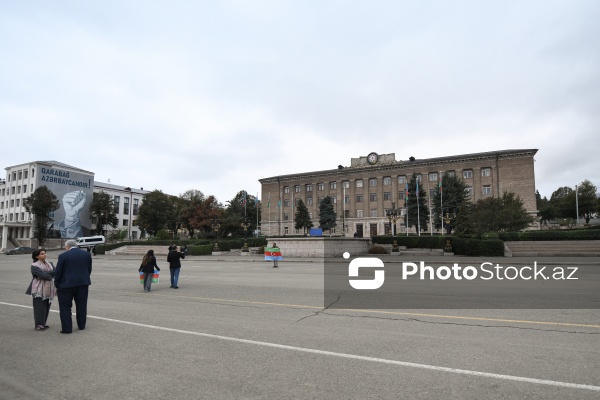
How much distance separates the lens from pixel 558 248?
34.3m

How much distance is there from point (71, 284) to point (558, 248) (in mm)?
37866

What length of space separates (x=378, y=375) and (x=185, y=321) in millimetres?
4838

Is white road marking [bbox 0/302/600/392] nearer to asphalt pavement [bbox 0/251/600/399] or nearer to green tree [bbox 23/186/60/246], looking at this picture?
asphalt pavement [bbox 0/251/600/399]

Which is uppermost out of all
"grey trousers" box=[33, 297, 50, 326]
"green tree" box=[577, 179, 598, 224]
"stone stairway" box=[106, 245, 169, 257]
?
"green tree" box=[577, 179, 598, 224]

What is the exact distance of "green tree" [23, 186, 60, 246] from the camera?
229 ft

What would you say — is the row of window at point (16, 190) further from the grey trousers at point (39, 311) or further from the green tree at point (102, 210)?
the grey trousers at point (39, 311)

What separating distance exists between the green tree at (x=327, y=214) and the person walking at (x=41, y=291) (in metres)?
74.5

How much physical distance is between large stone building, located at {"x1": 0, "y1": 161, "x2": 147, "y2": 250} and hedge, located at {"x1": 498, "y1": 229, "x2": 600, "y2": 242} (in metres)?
77.4

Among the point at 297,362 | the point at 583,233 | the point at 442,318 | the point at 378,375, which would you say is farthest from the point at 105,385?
the point at 583,233

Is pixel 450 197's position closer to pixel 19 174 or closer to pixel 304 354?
pixel 304 354

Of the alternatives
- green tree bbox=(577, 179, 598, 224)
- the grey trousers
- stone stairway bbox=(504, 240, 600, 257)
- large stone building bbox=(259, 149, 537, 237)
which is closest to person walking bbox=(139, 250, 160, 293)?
the grey trousers

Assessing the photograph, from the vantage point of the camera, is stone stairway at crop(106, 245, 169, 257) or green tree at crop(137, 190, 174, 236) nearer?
stone stairway at crop(106, 245, 169, 257)

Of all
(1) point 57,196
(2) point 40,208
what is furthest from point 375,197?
(1) point 57,196

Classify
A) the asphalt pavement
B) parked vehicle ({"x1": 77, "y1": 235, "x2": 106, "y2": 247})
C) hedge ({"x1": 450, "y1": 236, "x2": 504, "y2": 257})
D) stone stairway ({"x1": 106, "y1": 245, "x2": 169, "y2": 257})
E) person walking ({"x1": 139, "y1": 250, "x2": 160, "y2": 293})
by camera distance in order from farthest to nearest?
parked vehicle ({"x1": 77, "y1": 235, "x2": 106, "y2": 247})
stone stairway ({"x1": 106, "y1": 245, "x2": 169, "y2": 257})
hedge ({"x1": 450, "y1": 236, "x2": 504, "y2": 257})
person walking ({"x1": 139, "y1": 250, "x2": 160, "y2": 293})
the asphalt pavement
